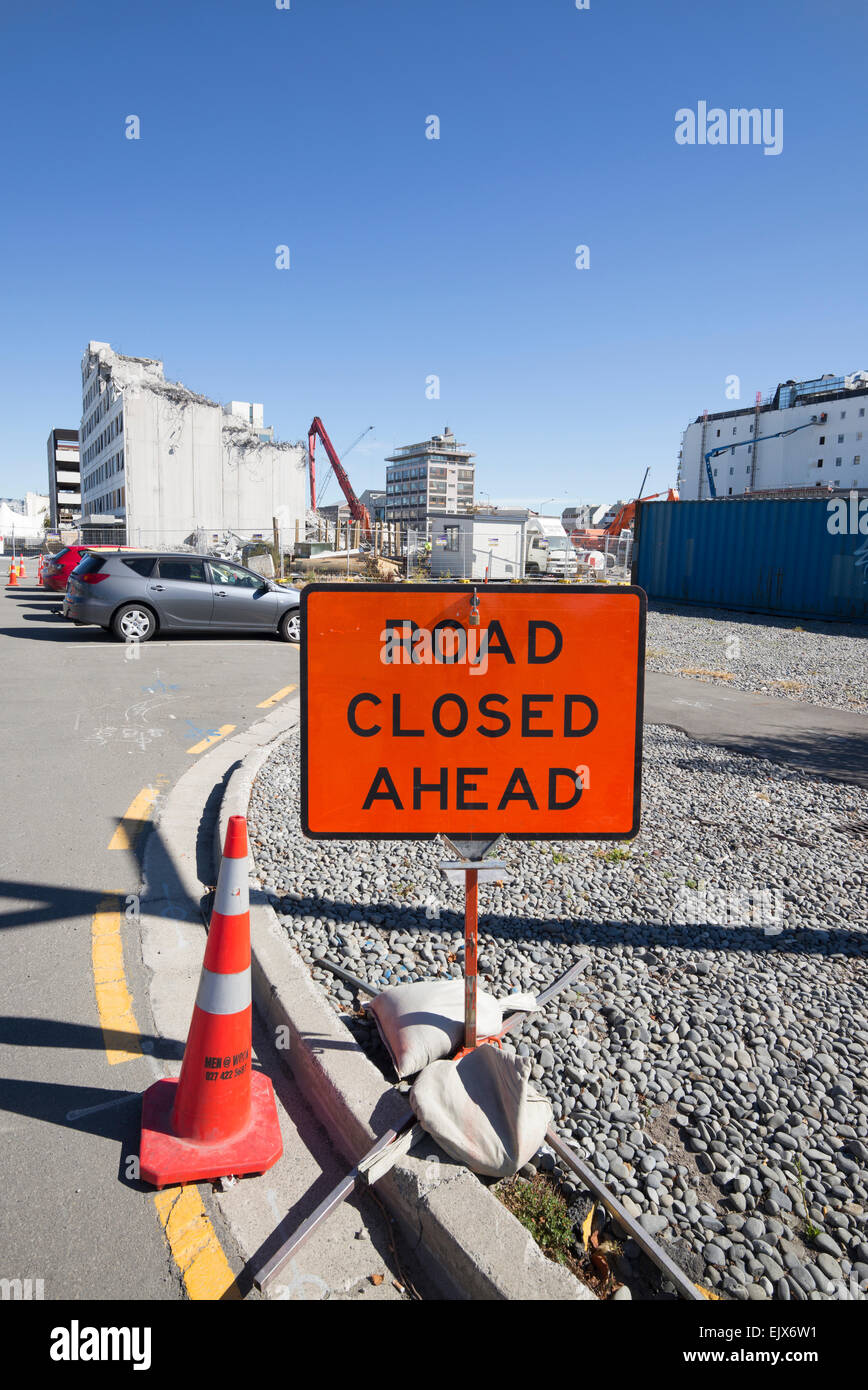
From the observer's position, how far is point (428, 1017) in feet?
9.92

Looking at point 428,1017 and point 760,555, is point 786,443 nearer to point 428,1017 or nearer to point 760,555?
point 760,555

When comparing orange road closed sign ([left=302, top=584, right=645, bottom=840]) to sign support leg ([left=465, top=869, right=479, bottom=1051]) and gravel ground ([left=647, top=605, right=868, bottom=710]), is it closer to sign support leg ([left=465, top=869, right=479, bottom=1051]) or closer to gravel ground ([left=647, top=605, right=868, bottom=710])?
sign support leg ([left=465, top=869, right=479, bottom=1051])

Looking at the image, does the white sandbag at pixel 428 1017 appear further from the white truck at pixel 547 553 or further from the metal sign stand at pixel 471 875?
the white truck at pixel 547 553

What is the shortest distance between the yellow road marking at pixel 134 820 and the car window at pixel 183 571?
846cm

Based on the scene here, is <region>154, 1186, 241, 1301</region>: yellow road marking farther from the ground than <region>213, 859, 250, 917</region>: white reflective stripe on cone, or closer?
closer

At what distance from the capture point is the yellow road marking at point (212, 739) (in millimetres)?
7434

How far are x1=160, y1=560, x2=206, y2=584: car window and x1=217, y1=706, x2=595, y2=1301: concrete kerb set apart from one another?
11.0 meters

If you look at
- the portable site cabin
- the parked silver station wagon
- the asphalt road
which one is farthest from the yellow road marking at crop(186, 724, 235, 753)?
the portable site cabin

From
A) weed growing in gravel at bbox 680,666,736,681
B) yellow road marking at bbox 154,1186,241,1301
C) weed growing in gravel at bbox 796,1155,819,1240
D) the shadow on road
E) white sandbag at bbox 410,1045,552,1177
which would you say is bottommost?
yellow road marking at bbox 154,1186,241,1301

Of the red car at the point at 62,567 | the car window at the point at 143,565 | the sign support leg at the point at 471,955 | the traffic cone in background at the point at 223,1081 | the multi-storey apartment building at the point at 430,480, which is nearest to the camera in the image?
the traffic cone in background at the point at 223,1081

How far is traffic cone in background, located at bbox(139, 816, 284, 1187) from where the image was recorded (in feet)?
8.45

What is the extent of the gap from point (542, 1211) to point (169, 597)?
12.9 metres

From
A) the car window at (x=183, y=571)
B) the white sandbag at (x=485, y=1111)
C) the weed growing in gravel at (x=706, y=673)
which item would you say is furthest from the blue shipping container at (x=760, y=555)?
the white sandbag at (x=485, y=1111)

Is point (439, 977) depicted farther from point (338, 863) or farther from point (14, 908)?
point (14, 908)
